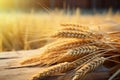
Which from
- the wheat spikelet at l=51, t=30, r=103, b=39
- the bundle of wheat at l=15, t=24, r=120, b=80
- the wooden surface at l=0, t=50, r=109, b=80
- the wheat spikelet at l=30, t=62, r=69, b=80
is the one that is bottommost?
the wooden surface at l=0, t=50, r=109, b=80

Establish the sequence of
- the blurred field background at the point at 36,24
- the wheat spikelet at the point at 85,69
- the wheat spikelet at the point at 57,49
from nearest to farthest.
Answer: the wheat spikelet at the point at 85,69 < the wheat spikelet at the point at 57,49 < the blurred field background at the point at 36,24

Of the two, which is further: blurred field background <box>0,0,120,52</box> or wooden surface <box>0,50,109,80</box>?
blurred field background <box>0,0,120,52</box>

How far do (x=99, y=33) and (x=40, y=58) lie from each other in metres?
0.19

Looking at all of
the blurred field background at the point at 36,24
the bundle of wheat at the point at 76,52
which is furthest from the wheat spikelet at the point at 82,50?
the blurred field background at the point at 36,24

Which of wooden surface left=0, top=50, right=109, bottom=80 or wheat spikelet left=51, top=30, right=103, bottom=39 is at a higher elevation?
wheat spikelet left=51, top=30, right=103, bottom=39

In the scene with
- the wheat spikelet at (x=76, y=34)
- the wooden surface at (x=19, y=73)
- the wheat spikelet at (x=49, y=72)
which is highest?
the wheat spikelet at (x=76, y=34)

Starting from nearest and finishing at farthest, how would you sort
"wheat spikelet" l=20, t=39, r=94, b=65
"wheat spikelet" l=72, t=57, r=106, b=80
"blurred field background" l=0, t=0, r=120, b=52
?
"wheat spikelet" l=72, t=57, r=106, b=80, "wheat spikelet" l=20, t=39, r=94, b=65, "blurred field background" l=0, t=0, r=120, b=52

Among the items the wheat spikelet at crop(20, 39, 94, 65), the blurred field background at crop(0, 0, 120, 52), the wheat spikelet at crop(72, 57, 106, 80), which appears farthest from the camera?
the blurred field background at crop(0, 0, 120, 52)

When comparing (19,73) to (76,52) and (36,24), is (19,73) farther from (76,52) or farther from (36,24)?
(36,24)

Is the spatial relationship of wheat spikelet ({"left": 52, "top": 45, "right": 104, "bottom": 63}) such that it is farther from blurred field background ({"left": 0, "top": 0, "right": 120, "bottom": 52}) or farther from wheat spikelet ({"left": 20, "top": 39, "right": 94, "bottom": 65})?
blurred field background ({"left": 0, "top": 0, "right": 120, "bottom": 52})

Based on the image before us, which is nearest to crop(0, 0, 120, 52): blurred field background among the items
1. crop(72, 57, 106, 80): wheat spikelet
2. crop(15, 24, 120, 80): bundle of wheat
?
crop(15, 24, 120, 80): bundle of wheat

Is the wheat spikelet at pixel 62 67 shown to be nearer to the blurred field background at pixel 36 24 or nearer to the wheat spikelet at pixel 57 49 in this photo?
the wheat spikelet at pixel 57 49

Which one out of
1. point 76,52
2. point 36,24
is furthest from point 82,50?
point 36,24

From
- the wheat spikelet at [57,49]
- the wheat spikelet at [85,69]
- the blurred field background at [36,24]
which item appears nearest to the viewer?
the wheat spikelet at [85,69]
